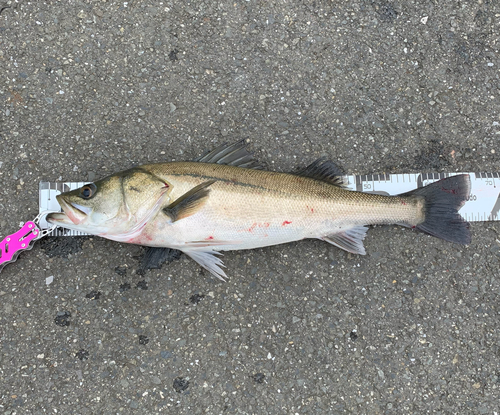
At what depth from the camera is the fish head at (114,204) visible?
9.25 feet

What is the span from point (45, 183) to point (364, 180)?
9.64 ft

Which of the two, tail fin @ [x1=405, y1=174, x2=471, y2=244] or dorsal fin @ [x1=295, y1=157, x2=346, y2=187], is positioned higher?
dorsal fin @ [x1=295, y1=157, x2=346, y2=187]

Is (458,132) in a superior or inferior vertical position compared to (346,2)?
inferior

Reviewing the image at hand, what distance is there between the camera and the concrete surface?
10.3ft

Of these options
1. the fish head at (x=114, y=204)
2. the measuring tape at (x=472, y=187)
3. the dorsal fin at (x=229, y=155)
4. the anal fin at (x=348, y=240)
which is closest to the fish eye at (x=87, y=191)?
the fish head at (x=114, y=204)

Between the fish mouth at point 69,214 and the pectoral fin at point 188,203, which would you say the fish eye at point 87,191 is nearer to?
the fish mouth at point 69,214

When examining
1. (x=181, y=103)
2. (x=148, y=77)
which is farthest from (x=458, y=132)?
(x=148, y=77)

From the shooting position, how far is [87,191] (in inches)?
111

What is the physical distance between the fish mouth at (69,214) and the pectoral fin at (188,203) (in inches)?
24.6

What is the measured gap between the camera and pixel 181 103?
3.47 m

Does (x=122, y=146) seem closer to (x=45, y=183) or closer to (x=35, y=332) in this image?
(x=45, y=183)

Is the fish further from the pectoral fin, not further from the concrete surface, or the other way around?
the concrete surface

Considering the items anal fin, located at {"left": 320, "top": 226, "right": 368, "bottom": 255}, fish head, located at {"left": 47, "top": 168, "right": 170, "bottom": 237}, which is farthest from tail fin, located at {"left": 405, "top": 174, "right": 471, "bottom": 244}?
fish head, located at {"left": 47, "top": 168, "right": 170, "bottom": 237}

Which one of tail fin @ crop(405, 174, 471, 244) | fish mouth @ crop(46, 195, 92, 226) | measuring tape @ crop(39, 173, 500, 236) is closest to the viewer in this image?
fish mouth @ crop(46, 195, 92, 226)
